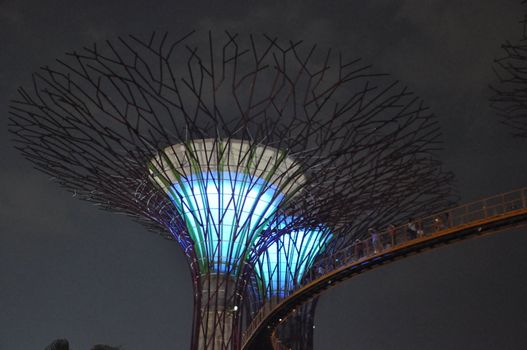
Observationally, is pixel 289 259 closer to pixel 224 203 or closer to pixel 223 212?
pixel 224 203

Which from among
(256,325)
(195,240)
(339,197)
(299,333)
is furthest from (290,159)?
(299,333)

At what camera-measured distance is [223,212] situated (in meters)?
30.7

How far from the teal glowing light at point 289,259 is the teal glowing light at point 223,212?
749 cm

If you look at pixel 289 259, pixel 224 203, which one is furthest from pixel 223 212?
pixel 289 259

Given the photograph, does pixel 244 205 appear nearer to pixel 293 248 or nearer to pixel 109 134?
pixel 109 134

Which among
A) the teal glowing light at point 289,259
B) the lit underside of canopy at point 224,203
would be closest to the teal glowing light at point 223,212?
the lit underside of canopy at point 224,203

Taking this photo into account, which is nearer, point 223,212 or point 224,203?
point 223,212

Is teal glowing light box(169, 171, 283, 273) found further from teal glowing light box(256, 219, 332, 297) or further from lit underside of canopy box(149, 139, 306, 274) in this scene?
teal glowing light box(256, 219, 332, 297)

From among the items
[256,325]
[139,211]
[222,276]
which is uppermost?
[139,211]

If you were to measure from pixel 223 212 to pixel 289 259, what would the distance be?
11727 millimetres

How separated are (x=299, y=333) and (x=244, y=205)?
51.2 ft

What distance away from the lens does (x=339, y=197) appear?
103 feet

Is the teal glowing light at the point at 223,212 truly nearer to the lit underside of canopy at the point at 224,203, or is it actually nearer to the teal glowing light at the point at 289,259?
the lit underside of canopy at the point at 224,203

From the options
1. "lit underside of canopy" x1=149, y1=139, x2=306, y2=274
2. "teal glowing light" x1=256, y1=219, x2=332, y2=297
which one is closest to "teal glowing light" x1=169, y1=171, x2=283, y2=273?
"lit underside of canopy" x1=149, y1=139, x2=306, y2=274
